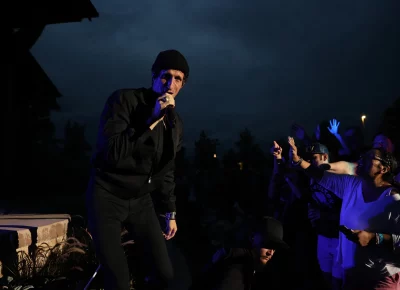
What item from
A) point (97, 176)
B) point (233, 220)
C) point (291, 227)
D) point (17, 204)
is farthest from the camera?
point (233, 220)

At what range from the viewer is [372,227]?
2805 millimetres

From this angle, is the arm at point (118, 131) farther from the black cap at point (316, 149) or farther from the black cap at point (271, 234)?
the black cap at point (316, 149)

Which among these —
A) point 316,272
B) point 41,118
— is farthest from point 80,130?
point 316,272

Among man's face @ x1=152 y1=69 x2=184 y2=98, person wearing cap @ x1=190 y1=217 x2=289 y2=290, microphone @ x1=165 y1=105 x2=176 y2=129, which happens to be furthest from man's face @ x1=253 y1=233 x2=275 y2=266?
man's face @ x1=152 y1=69 x2=184 y2=98

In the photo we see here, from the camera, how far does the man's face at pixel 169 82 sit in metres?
2.45

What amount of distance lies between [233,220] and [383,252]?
548 centimetres

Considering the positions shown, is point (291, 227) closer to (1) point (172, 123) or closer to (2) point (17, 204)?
(1) point (172, 123)

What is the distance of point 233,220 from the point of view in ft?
26.6

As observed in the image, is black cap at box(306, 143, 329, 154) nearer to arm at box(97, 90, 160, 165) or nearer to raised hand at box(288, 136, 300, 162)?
raised hand at box(288, 136, 300, 162)

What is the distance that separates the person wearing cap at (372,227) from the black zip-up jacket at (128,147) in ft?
5.53

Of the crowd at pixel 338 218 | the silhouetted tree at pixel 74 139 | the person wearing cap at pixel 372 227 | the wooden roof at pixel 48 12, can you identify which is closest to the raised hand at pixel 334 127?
the crowd at pixel 338 218

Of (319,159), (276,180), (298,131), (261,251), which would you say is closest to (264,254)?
(261,251)

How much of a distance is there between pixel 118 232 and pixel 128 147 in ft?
2.16

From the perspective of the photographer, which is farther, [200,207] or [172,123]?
[200,207]
